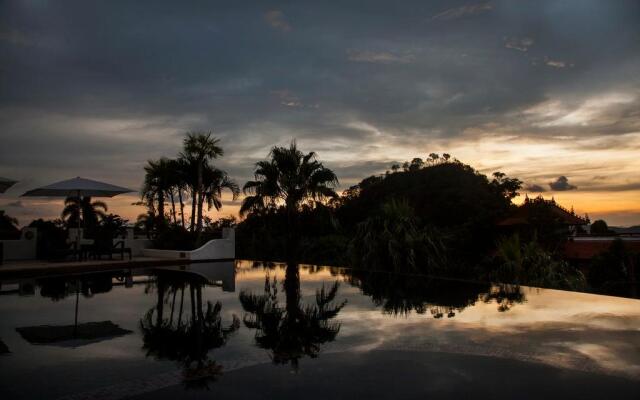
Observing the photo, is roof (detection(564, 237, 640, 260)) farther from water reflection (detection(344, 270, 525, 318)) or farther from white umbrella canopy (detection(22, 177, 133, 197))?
white umbrella canopy (detection(22, 177, 133, 197))

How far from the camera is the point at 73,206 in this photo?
2717 cm

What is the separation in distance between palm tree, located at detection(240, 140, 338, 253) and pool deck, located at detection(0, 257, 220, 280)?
609 cm

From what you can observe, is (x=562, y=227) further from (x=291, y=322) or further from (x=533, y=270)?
(x=291, y=322)

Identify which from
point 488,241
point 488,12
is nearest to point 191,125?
→ point 488,12

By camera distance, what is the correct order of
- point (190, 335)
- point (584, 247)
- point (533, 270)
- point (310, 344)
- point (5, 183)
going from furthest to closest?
point (584, 247) < point (533, 270) < point (5, 183) < point (190, 335) < point (310, 344)

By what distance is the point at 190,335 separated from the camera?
507 centimetres

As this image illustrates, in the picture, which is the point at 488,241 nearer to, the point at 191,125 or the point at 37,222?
the point at 191,125

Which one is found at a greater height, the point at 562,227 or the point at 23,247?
the point at 562,227

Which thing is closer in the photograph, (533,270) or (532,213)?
(533,270)

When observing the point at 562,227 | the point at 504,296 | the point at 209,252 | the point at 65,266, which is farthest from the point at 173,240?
the point at 562,227

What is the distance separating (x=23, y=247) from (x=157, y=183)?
9.19 metres

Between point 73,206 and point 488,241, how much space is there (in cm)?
2407

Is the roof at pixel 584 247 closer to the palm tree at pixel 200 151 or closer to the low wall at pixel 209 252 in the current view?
the low wall at pixel 209 252

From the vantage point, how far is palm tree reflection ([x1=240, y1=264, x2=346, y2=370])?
4602 millimetres
